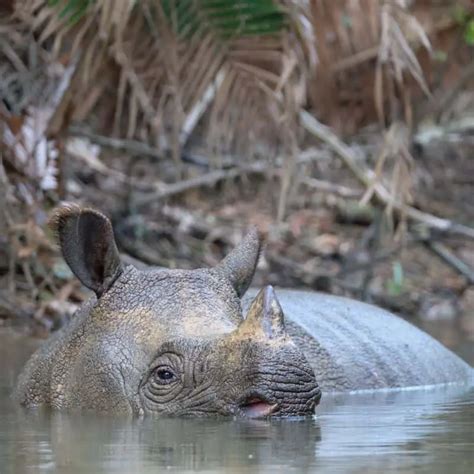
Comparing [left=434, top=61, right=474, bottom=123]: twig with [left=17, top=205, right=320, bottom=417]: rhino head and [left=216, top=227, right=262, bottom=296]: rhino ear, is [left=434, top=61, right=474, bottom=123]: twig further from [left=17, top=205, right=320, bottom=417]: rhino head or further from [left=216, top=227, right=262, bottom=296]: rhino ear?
[left=17, top=205, right=320, bottom=417]: rhino head

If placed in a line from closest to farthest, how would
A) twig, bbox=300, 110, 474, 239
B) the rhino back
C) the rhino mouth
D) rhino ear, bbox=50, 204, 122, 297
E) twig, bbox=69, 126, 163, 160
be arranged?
the rhino mouth < rhino ear, bbox=50, 204, 122, 297 < the rhino back < twig, bbox=300, 110, 474, 239 < twig, bbox=69, 126, 163, 160

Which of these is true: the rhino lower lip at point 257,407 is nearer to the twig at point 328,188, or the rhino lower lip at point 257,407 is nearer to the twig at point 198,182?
the twig at point 328,188

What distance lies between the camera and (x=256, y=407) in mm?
6129

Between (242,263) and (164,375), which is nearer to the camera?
(164,375)

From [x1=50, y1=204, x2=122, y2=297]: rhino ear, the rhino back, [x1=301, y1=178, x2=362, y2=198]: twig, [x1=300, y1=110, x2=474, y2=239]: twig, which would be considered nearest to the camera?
[x1=50, y1=204, x2=122, y2=297]: rhino ear

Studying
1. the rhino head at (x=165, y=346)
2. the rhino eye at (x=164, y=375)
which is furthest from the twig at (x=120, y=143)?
the rhino eye at (x=164, y=375)

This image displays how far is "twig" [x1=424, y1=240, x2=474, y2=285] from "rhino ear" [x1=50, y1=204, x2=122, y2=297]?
6.85m

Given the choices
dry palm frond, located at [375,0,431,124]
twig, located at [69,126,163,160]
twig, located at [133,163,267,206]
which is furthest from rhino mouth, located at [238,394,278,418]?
twig, located at [133,163,267,206]

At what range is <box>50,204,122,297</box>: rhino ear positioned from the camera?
6.96 meters

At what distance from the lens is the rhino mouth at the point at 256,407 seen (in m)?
6.06

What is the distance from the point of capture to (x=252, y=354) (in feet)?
19.8

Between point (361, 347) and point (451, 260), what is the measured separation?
209 inches

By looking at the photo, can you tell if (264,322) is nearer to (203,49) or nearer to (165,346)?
(165,346)

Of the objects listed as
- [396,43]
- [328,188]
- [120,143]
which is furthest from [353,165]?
[120,143]
